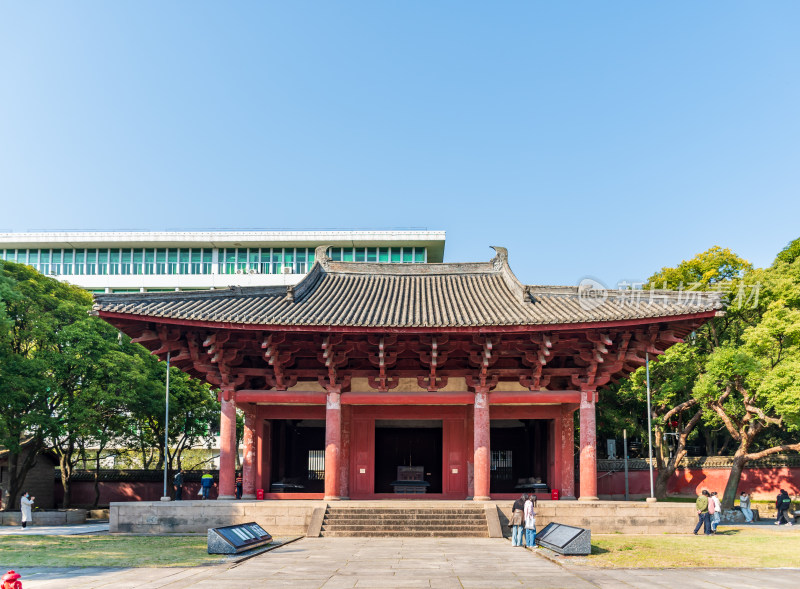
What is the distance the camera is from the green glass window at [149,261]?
71.8 m

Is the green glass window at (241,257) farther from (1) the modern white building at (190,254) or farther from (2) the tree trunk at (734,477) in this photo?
(2) the tree trunk at (734,477)

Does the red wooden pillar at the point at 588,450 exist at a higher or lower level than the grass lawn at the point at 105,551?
higher

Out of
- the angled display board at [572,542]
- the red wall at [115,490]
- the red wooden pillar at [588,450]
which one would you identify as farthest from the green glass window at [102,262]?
the angled display board at [572,542]

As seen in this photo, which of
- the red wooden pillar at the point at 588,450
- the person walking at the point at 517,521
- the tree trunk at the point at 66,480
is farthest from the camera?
the tree trunk at the point at 66,480

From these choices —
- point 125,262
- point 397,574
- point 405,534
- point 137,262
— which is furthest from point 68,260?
point 397,574

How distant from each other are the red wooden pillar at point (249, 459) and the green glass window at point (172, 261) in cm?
5181

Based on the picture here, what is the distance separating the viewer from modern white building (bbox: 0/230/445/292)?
7075cm

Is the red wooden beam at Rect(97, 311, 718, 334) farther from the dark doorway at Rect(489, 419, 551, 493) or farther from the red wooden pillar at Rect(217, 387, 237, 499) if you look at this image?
the dark doorway at Rect(489, 419, 551, 493)

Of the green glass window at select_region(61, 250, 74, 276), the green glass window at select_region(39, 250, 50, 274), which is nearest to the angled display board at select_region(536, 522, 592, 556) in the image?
the green glass window at select_region(61, 250, 74, 276)

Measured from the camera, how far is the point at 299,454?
26516 millimetres

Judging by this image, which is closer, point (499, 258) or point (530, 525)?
point (530, 525)

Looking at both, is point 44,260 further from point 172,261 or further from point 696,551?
point 696,551

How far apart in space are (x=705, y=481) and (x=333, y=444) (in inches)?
1032

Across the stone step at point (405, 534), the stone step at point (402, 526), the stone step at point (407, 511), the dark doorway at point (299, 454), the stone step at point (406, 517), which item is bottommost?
the stone step at point (405, 534)
